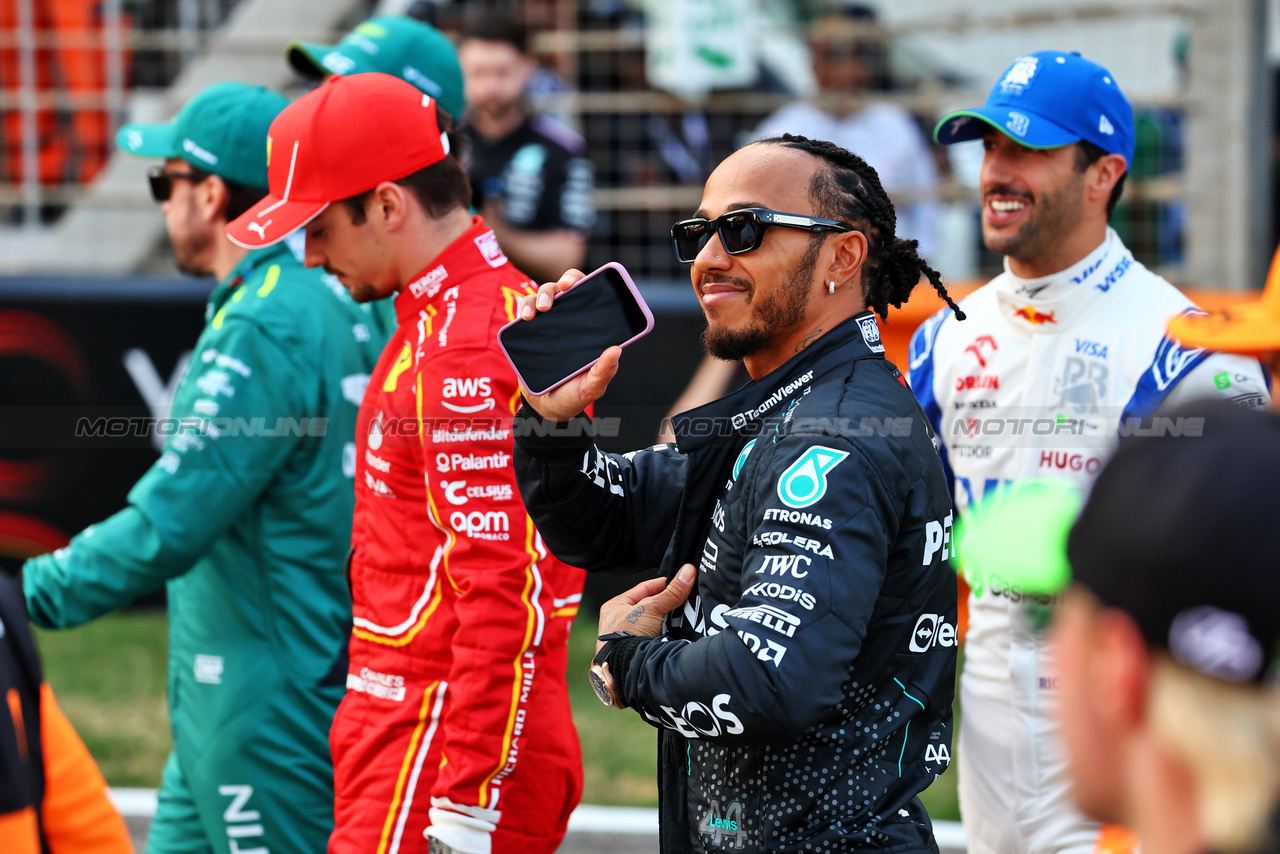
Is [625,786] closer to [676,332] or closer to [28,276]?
[676,332]

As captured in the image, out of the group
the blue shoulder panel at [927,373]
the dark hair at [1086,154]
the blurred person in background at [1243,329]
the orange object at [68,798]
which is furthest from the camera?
the blue shoulder panel at [927,373]

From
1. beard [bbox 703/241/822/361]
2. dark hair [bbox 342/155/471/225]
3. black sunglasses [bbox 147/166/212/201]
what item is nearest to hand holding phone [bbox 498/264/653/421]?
beard [bbox 703/241/822/361]

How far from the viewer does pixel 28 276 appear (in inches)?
303

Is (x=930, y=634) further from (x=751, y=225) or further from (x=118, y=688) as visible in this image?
(x=118, y=688)

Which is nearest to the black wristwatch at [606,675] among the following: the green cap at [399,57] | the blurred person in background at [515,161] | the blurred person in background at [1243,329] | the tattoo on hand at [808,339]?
the tattoo on hand at [808,339]

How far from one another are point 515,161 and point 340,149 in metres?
3.89

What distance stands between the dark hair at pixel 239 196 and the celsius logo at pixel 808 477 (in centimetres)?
233

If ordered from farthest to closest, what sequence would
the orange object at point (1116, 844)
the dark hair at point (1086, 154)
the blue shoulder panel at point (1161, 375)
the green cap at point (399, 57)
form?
the green cap at point (399, 57)
the dark hair at point (1086, 154)
the blue shoulder panel at point (1161, 375)
the orange object at point (1116, 844)

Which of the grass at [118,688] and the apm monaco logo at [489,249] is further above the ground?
the apm monaco logo at [489,249]

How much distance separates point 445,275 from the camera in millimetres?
3096

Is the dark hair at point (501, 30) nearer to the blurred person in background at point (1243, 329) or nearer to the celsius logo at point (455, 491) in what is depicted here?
the celsius logo at point (455, 491)

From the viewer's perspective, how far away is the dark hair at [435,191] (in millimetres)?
3145

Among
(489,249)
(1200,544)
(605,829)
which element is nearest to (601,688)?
(489,249)

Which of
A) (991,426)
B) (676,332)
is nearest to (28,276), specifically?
(676,332)
